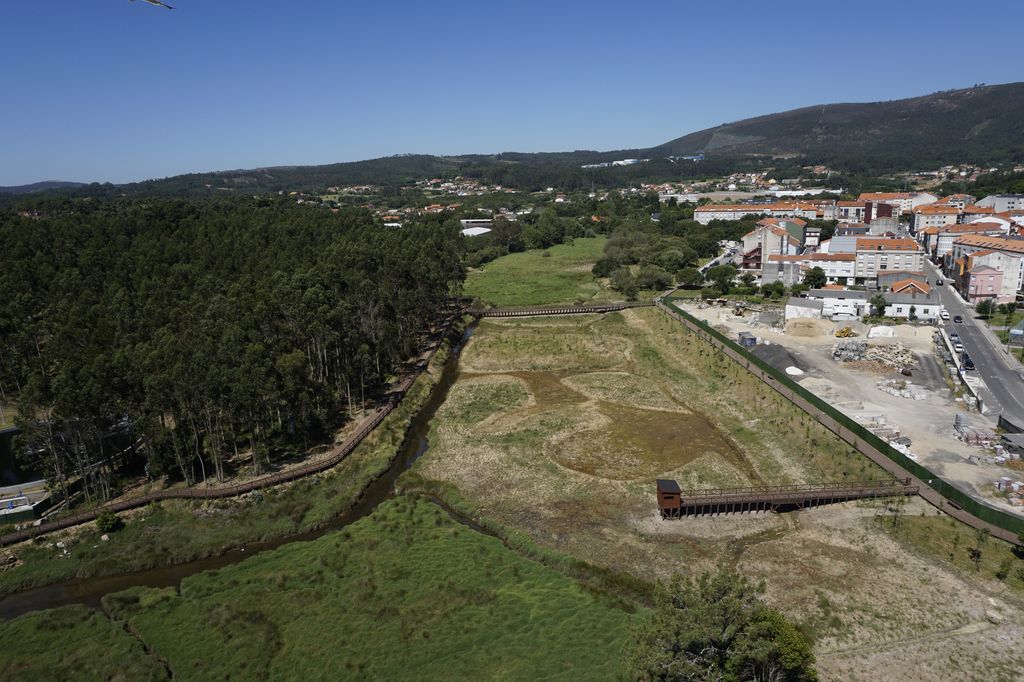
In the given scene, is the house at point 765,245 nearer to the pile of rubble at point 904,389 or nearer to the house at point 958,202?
the house at point 958,202

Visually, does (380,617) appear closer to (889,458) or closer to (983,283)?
(889,458)

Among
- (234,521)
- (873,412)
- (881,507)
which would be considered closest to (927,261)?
(873,412)

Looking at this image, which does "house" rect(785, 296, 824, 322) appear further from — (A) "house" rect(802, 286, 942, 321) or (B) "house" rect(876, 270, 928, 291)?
(B) "house" rect(876, 270, 928, 291)

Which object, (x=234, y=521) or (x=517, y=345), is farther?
(x=517, y=345)

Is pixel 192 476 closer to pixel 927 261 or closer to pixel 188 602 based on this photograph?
pixel 188 602

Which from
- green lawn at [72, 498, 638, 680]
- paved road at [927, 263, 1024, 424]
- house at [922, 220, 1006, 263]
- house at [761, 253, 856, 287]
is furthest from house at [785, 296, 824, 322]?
green lawn at [72, 498, 638, 680]

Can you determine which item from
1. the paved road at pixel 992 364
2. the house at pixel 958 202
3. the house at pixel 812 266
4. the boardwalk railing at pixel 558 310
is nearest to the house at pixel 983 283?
the paved road at pixel 992 364
